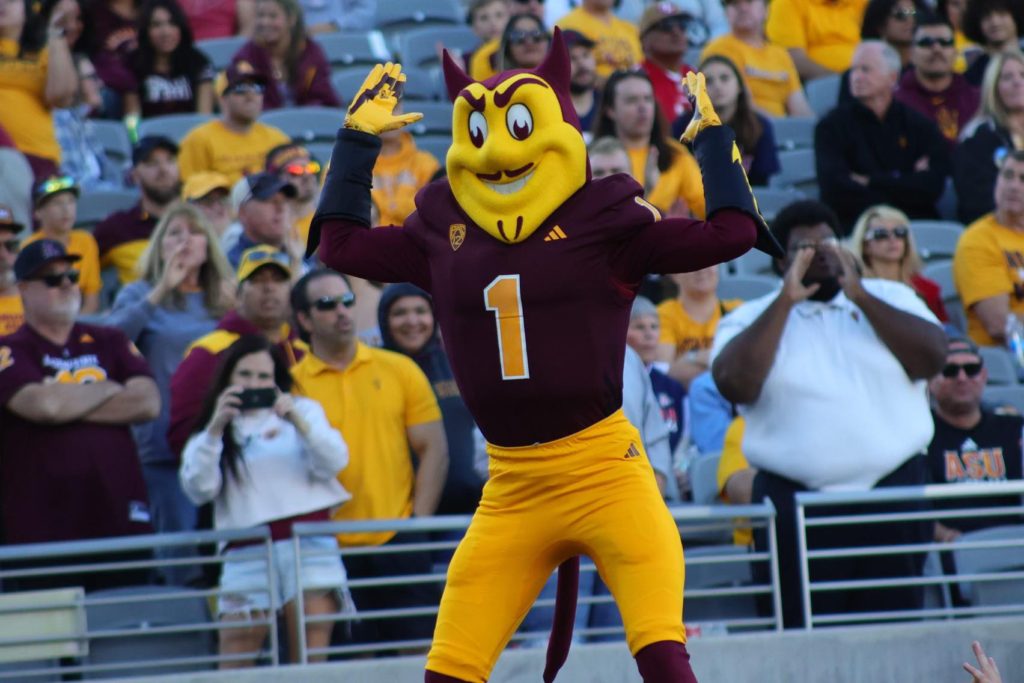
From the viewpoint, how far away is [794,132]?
11.0 m

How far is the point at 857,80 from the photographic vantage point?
9.95 m

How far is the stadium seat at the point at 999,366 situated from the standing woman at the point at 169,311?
141 inches

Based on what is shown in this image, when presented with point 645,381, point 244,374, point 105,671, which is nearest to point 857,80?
point 645,381

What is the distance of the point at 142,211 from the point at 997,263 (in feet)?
13.9

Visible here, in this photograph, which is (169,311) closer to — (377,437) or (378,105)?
(377,437)

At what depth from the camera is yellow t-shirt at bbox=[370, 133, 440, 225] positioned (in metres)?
9.05

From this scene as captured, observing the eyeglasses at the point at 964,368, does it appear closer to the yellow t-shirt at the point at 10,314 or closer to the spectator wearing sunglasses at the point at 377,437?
the spectator wearing sunglasses at the point at 377,437

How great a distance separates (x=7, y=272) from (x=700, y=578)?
10.9ft

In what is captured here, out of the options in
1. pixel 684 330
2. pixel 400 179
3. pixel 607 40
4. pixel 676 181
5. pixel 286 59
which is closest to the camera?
pixel 684 330

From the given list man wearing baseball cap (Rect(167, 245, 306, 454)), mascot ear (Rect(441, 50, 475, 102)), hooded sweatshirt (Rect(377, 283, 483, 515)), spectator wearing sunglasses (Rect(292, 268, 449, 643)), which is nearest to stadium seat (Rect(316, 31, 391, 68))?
man wearing baseball cap (Rect(167, 245, 306, 454))

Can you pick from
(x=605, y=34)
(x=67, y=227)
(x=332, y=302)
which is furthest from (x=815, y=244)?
(x=605, y=34)

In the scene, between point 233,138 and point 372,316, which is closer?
point 372,316

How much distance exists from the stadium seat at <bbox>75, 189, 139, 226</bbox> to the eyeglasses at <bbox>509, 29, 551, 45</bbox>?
7.09ft

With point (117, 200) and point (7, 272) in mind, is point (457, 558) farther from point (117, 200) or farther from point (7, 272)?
point (117, 200)
